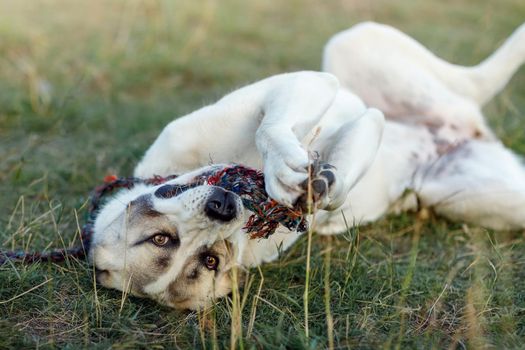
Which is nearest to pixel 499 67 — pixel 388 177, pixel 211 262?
pixel 388 177

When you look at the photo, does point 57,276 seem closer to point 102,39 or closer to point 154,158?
point 154,158

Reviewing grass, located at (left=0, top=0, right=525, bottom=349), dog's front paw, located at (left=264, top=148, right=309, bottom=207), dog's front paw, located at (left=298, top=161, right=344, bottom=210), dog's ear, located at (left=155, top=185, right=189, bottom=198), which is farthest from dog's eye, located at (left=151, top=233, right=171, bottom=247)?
dog's front paw, located at (left=298, top=161, right=344, bottom=210)

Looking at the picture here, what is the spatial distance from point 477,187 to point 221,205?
171cm

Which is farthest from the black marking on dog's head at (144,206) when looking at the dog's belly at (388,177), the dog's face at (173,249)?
the dog's belly at (388,177)

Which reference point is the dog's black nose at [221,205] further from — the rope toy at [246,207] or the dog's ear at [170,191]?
the dog's ear at [170,191]

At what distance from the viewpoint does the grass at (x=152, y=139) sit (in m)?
2.66

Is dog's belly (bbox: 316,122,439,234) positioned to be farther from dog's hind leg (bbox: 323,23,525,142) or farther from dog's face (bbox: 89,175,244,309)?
dog's face (bbox: 89,175,244,309)

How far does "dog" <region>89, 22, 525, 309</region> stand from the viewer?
2.73 metres

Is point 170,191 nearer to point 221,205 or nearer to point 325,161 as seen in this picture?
point 221,205

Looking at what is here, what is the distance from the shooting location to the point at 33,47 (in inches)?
242

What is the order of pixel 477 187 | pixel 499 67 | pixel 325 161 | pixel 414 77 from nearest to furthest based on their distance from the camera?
pixel 325 161, pixel 477 187, pixel 414 77, pixel 499 67

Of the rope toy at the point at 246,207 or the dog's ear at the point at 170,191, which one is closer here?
the rope toy at the point at 246,207

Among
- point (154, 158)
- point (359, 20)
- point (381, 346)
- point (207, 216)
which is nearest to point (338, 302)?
point (381, 346)

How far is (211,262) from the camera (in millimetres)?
2848
